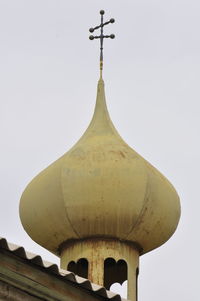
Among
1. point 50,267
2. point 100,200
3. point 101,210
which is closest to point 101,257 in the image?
point 101,210

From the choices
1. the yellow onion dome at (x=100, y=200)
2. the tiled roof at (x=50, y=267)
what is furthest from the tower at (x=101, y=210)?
the tiled roof at (x=50, y=267)

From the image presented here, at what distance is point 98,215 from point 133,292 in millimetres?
1271

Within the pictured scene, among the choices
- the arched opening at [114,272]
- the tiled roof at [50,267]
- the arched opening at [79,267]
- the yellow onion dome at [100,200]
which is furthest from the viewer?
the arched opening at [114,272]

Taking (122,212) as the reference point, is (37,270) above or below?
below

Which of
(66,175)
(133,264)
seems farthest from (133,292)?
(66,175)

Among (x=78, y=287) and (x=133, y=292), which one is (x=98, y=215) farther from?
(x=78, y=287)

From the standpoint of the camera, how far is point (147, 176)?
75.7 feet

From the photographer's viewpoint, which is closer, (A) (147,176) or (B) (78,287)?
(B) (78,287)

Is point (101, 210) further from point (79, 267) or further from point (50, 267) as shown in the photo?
point (50, 267)

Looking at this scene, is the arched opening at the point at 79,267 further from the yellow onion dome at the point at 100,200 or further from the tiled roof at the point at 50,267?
the tiled roof at the point at 50,267

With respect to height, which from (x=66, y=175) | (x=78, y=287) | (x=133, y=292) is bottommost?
(x=78, y=287)

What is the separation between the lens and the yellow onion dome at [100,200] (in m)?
22.7

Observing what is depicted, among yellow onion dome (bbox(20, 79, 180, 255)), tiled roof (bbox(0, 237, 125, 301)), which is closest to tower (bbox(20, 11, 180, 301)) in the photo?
yellow onion dome (bbox(20, 79, 180, 255))

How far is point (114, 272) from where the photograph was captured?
76.8 ft
